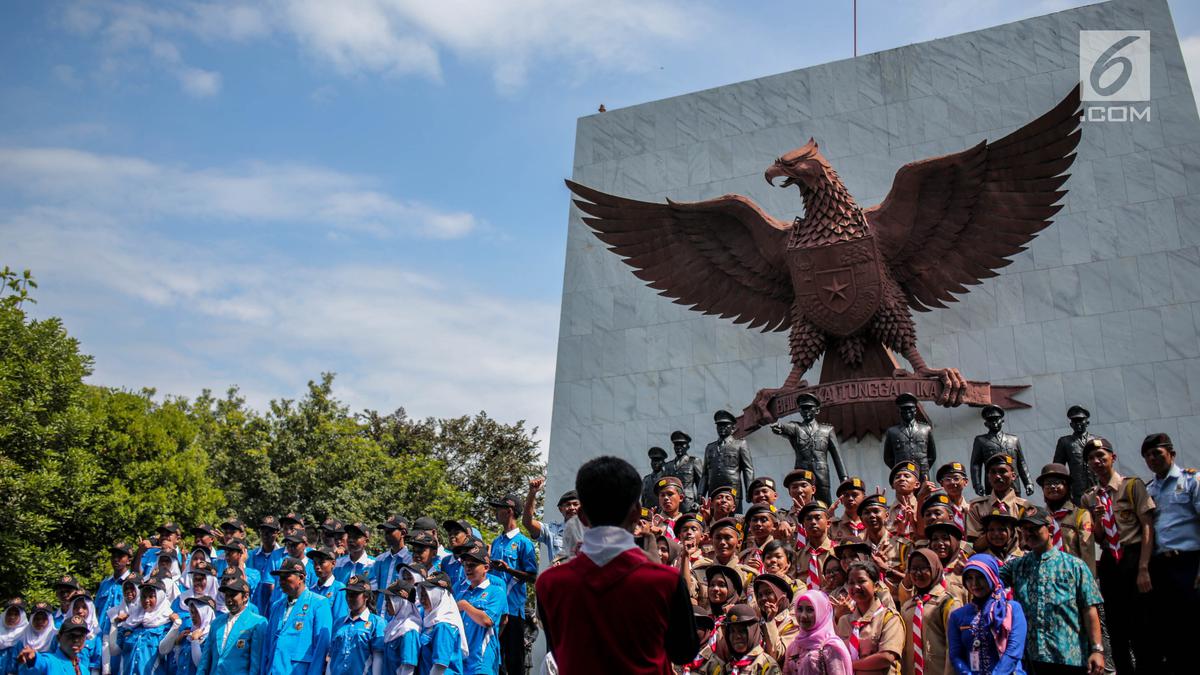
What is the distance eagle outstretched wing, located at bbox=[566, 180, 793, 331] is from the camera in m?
12.6

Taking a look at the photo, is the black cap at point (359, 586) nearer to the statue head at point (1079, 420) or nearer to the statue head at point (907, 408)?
the statue head at point (907, 408)

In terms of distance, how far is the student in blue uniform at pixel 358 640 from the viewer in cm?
800

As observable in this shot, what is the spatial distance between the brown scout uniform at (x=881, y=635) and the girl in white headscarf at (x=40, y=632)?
277 inches

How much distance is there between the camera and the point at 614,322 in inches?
588

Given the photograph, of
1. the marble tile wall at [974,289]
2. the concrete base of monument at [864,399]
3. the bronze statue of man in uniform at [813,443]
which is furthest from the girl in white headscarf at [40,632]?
the concrete base of monument at [864,399]

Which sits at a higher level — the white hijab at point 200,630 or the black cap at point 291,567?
the black cap at point 291,567

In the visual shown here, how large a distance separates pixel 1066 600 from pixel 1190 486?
99 centimetres

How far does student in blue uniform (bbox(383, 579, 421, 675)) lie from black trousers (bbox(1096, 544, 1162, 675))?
4485 millimetres

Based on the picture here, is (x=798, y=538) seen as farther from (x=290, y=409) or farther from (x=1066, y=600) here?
(x=290, y=409)

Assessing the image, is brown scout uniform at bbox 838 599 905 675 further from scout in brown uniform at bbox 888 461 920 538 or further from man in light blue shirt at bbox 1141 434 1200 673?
scout in brown uniform at bbox 888 461 920 538

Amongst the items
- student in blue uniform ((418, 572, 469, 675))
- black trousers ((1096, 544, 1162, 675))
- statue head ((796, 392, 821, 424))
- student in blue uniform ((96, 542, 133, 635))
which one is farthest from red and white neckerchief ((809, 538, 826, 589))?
student in blue uniform ((96, 542, 133, 635))

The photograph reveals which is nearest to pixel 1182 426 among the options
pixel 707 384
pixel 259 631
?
pixel 707 384

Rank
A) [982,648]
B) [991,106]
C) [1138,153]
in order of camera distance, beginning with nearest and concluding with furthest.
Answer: [982,648] < [1138,153] < [991,106]

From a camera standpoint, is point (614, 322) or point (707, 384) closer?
point (707, 384)
